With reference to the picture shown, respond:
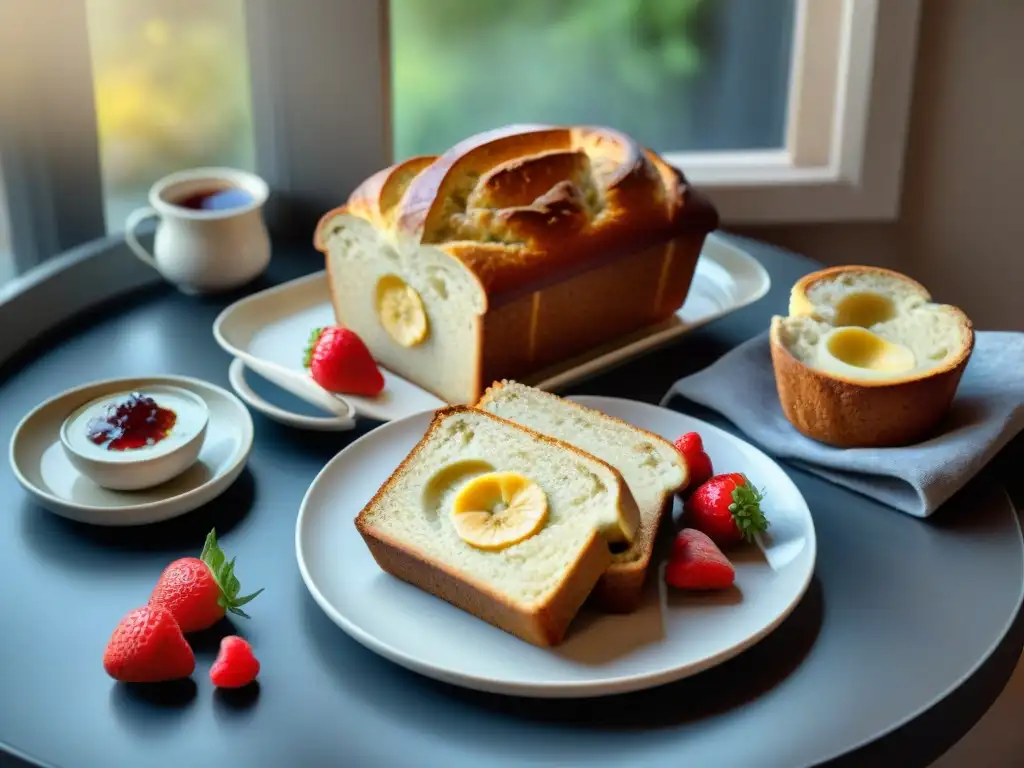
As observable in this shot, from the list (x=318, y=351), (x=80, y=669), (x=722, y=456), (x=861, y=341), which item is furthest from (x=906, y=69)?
(x=80, y=669)

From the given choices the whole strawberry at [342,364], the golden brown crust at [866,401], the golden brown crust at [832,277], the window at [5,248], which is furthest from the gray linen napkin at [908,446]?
the window at [5,248]

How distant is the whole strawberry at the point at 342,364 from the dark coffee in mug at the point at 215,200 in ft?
1.41

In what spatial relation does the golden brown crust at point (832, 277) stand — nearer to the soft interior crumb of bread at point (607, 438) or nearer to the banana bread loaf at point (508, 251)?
the banana bread loaf at point (508, 251)

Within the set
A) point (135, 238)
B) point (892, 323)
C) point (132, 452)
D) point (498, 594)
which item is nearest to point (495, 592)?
point (498, 594)

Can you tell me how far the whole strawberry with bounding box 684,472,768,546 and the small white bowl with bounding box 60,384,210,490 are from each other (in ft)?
2.14

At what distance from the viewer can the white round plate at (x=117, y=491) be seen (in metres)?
1.50

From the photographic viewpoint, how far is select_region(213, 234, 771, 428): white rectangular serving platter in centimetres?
179

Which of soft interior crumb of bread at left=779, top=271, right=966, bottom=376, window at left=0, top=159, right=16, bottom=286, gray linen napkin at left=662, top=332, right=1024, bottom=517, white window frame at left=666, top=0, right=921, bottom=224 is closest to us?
gray linen napkin at left=662, top=332, right=1024, bottom=517

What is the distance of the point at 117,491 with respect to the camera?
5.18 feet

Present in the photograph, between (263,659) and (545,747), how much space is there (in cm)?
33

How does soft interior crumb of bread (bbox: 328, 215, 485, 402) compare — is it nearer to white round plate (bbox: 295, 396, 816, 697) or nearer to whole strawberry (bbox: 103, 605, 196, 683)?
white round plate (bbox: 295, 396, 816, 697)

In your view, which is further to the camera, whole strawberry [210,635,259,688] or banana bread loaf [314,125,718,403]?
banana bread loaf [314,125,718,403]

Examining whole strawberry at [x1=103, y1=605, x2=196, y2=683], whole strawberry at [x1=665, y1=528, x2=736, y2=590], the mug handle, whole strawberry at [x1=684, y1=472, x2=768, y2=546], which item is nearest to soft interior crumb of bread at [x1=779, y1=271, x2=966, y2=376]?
whole strawberry at [x1=684, y1=472, x2=768, y2=546]

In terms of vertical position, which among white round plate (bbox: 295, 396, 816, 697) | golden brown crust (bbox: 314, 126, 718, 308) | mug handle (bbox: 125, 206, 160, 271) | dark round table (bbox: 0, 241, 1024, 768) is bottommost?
dark round table (bbox: 0, 241, 1024, 768)
